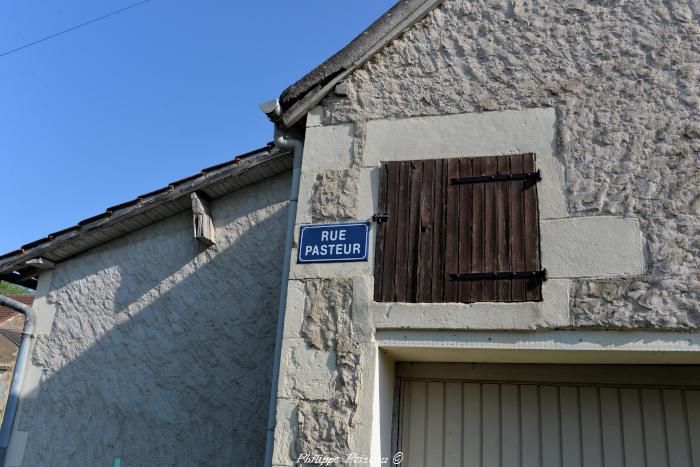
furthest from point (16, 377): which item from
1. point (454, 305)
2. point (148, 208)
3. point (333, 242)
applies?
point (454, 305)

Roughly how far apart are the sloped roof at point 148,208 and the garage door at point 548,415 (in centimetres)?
216

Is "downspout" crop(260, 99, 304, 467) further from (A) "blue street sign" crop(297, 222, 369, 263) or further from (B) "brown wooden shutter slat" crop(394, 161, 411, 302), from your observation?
(B) "brown wooden shutter slat" crop(394, 161, 411, 302)

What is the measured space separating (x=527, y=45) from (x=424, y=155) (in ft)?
3.16

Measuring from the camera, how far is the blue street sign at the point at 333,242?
389cm

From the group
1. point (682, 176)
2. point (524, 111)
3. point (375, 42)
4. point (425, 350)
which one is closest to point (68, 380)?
point (425, 350)

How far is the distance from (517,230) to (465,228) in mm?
302

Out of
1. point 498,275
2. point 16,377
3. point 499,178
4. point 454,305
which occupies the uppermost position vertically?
point 499,178

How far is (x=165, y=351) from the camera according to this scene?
207 inches

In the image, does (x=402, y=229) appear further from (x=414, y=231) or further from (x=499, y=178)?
(x=499, y=178)

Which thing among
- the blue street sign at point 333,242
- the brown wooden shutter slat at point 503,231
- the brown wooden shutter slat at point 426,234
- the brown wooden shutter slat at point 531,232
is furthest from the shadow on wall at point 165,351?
the brown wooden shutter slat at point 531,232

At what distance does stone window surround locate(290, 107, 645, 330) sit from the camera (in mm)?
3473

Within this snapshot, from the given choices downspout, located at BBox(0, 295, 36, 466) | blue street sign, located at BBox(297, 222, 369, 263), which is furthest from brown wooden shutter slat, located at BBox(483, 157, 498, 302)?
downspout, located at BBox(0, 295, 36, 466)

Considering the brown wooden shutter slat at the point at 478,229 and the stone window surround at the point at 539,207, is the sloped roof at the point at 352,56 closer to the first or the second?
the stone window surround at the point at 539,207

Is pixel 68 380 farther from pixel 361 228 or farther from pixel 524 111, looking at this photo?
pixel 524 111
